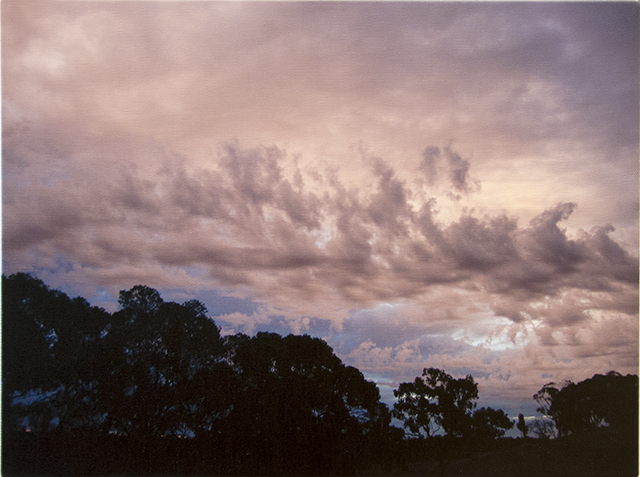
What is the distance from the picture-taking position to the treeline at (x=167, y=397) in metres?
32.8

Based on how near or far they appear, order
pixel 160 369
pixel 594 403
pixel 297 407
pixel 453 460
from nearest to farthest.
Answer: pixel 297 407
pixel 160 369
pixel 453 460
pixel 594 403

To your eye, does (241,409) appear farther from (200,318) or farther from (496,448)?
(496,448)

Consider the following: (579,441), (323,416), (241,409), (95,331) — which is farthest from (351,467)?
(579,441)

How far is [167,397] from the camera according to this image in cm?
3678

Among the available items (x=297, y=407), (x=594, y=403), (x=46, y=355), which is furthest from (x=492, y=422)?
(x=46, y=355)

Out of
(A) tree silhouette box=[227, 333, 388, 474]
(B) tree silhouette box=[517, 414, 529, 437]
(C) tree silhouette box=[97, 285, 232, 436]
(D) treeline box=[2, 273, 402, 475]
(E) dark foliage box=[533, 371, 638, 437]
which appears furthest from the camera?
(B) tree silhouette box=[517, 414, 529, 437]

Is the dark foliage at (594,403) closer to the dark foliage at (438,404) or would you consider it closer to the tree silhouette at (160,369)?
the dark foliage at (438,404)

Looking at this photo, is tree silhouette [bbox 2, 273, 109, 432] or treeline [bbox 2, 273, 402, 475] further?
treeline [bbox 2, 273, 402, 475]

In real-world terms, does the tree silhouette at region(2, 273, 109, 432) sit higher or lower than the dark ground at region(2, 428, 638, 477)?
higher

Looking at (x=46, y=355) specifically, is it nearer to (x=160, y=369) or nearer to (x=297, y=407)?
(x=160, y=369)

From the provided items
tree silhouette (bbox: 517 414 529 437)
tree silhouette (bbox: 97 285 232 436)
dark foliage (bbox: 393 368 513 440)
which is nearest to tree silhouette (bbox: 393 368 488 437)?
dark foliage (bbox: 393 368 513 440)

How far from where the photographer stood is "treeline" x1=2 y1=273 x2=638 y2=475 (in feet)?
107

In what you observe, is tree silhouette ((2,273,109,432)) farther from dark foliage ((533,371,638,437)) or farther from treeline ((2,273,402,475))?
dark foliage ((533,371,638,437))

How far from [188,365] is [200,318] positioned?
161 inches
